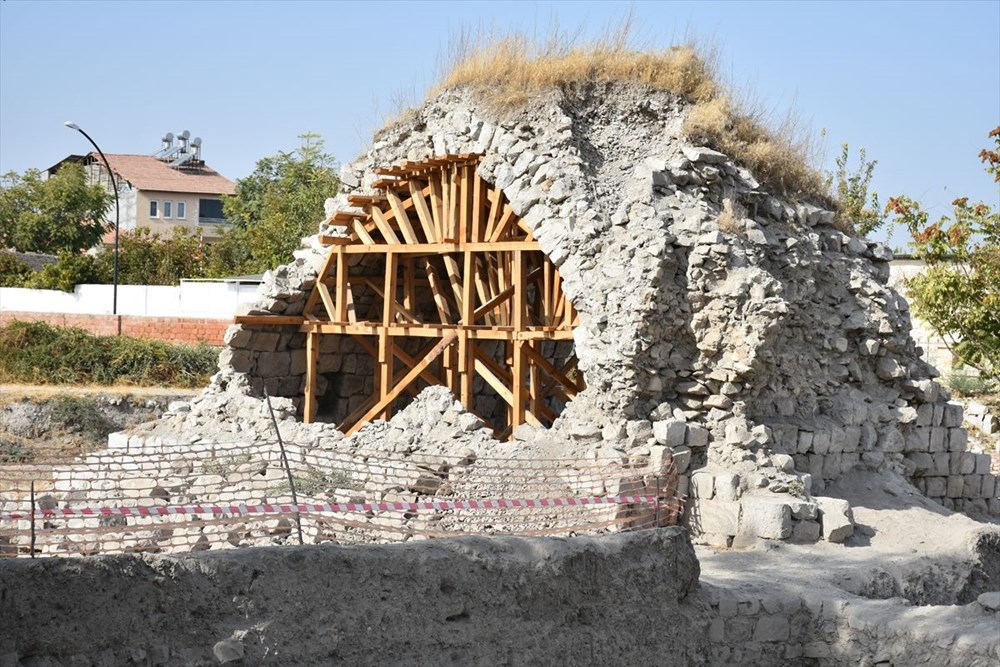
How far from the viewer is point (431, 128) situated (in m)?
14.2

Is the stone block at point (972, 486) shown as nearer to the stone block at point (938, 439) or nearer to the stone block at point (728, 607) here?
the stone block at point (938, 439)

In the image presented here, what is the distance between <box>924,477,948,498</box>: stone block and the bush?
15.2 metres

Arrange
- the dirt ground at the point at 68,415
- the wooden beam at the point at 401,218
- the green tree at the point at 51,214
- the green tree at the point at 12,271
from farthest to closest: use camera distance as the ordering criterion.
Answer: the green tree at the point at 51,214 → the green tree at the point at 12,271 → the dirt ground at the point at 68,415 → the wooden beam at the point at 401,218

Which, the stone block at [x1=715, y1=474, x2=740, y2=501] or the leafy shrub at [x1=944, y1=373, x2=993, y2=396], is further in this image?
the leafy shrub at [x1=944, y1=373, x2=993, y2=396]

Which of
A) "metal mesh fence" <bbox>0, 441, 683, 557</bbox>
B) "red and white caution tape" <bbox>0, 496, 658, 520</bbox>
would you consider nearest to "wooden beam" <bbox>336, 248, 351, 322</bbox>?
"metal mesh fence" <bbox>0, 441, 683, 557</bbox>

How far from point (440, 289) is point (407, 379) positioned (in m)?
1.92

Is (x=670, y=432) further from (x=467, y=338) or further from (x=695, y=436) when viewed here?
(x=467, y=338)

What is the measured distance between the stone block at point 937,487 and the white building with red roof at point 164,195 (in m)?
40.9

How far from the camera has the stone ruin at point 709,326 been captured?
11.3 m

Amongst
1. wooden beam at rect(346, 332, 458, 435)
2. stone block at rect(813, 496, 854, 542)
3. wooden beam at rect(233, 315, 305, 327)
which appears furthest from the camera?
wooden beam at rect(233, 315, 305, 327)

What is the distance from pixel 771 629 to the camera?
8.09 metres

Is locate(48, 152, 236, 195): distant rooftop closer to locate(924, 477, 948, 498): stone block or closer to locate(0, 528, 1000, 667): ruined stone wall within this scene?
locate(924, 477, 948, 498): stone block

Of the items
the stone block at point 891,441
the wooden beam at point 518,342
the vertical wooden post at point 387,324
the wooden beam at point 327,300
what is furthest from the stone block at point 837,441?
the wooden beam at point 327,300

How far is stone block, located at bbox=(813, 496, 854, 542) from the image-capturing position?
10516 mm
